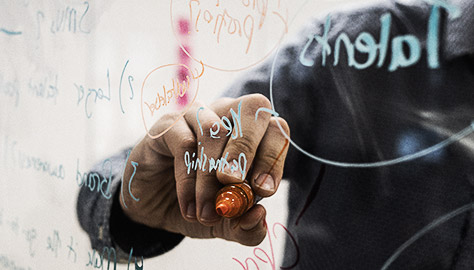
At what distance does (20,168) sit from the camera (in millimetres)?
1052

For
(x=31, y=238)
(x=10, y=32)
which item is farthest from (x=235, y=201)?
(x=10, y=32)

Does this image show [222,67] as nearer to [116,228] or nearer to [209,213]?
[209,213]

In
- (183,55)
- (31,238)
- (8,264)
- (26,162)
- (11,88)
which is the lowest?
(8,264)

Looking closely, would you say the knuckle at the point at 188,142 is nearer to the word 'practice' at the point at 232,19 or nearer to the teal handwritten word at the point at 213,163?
the teal handwritten word at the point at 213,163

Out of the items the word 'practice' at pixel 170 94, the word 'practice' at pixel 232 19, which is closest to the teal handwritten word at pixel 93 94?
the word 'practice' at pixel 170 94

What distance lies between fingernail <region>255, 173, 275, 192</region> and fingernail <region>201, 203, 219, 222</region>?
2.9 inches

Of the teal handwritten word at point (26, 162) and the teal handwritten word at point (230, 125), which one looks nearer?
the teal handwritten word at point (230, 125)

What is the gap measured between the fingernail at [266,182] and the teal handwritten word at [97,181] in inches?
12.7

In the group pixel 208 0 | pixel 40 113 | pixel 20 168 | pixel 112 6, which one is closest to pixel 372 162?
pixel 208 0

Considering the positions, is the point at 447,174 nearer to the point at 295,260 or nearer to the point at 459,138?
the point at 459,138

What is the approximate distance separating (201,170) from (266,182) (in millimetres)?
96

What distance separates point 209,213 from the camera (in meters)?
0.58

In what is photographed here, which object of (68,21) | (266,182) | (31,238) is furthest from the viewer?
(31,238)

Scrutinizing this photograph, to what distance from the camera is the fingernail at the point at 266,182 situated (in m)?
0.54
